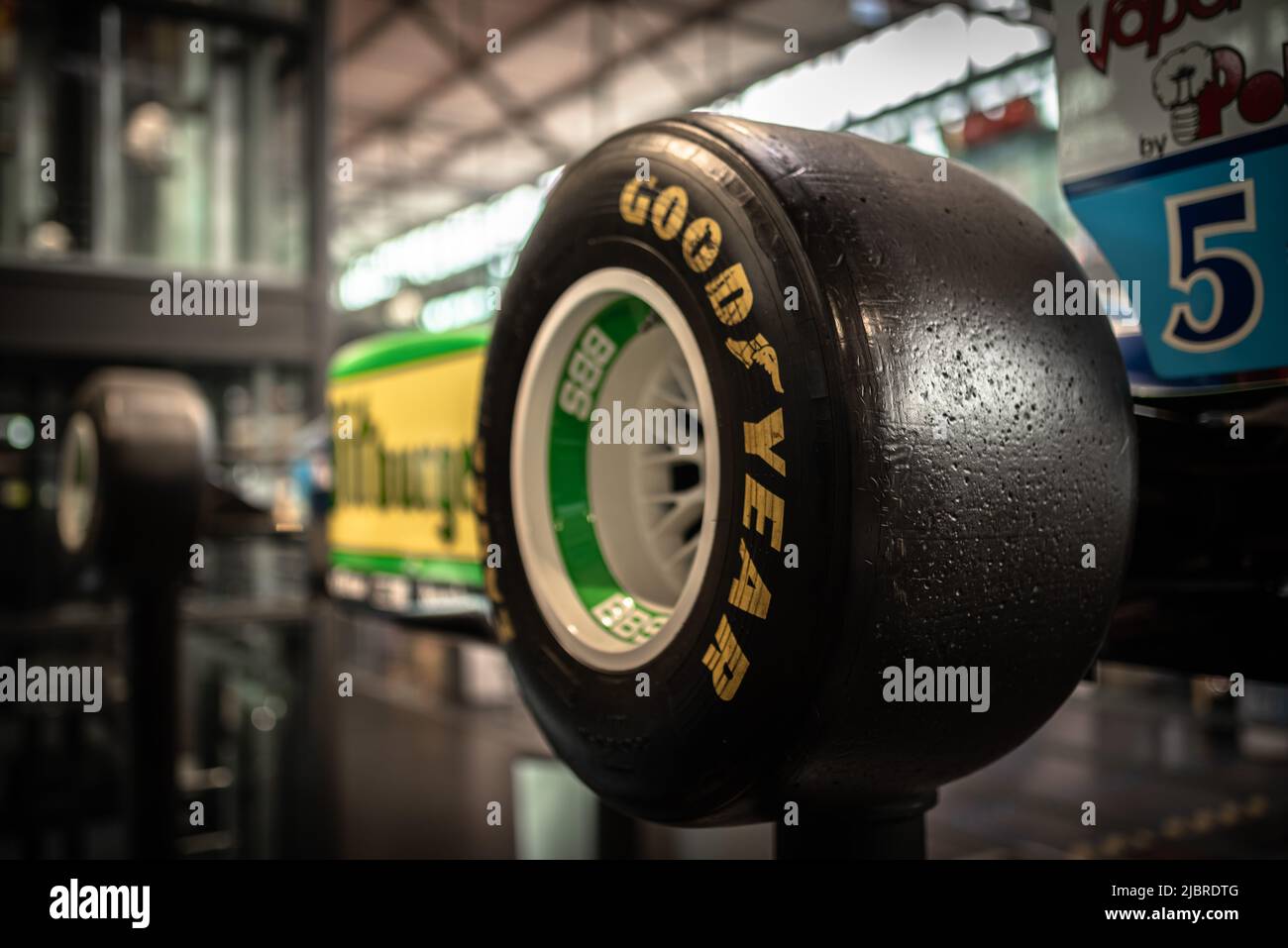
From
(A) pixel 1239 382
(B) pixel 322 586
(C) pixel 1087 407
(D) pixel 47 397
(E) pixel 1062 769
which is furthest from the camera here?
(D) pixel 47 397

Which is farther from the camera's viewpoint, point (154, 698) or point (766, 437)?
point (154, 698)

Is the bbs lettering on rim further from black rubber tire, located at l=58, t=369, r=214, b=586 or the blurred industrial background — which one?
black rubber tire, located at l=58, t=369, r=214, b=586

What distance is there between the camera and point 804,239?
1037 millimetres

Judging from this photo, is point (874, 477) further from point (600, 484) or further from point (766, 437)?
point (600, 484)

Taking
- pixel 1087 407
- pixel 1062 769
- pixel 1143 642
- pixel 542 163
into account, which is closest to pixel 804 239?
pixel 1087 407

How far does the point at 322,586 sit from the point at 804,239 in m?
2.33

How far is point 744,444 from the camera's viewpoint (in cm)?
107
